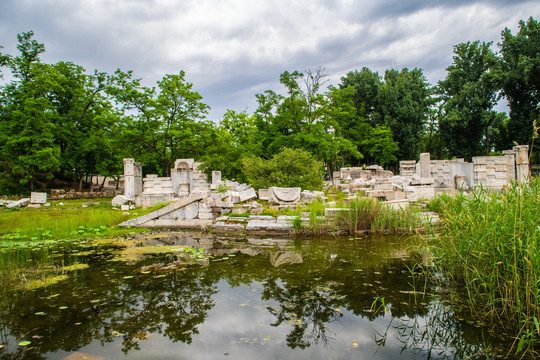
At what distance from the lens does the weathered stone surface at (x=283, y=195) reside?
11.8 metres

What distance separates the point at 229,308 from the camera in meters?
4.19

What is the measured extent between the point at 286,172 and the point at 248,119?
1150 cm

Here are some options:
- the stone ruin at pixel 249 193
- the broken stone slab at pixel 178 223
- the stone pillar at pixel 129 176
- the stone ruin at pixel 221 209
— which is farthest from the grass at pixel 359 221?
the stone pillar at pixel 129 176

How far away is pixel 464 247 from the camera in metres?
4.12

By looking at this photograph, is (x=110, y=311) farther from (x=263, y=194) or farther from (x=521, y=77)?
(x=521, y=77)

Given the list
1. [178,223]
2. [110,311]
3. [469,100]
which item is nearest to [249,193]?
[178,223]

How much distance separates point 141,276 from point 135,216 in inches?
245

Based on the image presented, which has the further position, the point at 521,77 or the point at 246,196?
the point at 521,77

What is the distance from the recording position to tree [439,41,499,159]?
1093 inches

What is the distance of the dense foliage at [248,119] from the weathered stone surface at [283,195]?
286 cm

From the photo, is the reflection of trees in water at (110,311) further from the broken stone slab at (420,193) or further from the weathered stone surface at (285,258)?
the broken stone slab at (420,193)

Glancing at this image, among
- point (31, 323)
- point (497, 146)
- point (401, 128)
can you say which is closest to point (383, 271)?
point (31, 323)

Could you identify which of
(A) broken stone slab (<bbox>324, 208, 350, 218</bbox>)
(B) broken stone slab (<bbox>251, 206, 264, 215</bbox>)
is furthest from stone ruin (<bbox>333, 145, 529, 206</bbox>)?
Answer: (B) broken stone slab (<bbox>251, 206, 264, 215</bbox>)

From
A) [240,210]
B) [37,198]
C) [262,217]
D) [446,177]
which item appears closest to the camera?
[262,217]
